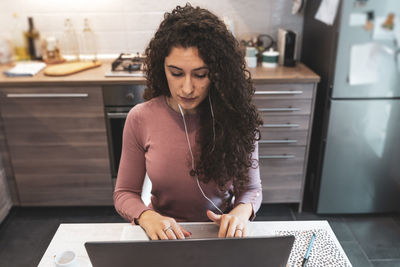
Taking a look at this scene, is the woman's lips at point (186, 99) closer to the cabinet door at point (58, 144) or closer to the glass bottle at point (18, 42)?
the cabinet door at point (58, 144)

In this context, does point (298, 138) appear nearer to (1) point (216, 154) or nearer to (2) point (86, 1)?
(1) point (216, 154)

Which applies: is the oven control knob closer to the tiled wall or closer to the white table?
the tiled wall

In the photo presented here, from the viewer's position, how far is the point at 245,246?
0.71 metres

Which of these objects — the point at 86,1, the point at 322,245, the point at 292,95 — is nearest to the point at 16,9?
the point at 86,1

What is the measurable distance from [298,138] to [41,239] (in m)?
1.64

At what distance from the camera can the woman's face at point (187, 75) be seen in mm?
1062

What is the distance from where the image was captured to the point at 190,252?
2.31ft

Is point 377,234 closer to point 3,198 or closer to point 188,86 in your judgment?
point 188,86

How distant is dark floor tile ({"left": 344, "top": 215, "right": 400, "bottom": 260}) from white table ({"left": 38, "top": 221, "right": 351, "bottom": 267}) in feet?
4.05

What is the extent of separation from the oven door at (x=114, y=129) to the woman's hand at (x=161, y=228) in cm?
119

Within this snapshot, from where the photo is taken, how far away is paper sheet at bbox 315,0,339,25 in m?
2.01

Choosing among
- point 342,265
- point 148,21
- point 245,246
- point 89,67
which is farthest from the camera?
point 148,21

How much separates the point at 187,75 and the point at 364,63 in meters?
1.33

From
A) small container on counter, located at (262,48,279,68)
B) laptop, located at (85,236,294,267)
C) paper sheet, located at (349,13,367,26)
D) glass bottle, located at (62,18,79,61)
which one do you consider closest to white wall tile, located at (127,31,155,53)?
glass bottle, located at (62,18,79,61)
